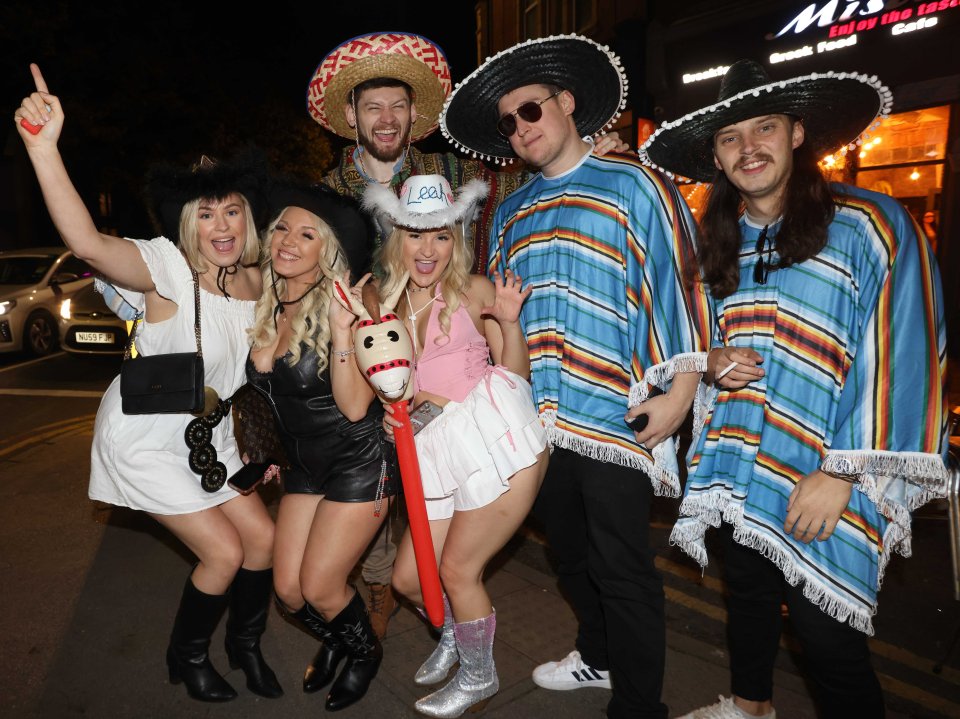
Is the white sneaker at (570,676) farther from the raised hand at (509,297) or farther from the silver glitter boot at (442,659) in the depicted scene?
the raised hand at (509,297)

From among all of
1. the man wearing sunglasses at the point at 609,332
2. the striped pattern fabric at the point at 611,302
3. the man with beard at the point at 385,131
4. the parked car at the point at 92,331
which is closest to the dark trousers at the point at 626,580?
the man wearing sunglasses at the point at 609,332

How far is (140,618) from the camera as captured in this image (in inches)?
140

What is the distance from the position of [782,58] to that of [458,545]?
991 cm

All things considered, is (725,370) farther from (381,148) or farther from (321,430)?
(381,148)

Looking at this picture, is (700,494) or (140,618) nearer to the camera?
(700,494)

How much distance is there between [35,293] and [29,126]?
10771 mm

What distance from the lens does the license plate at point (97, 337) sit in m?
10.3

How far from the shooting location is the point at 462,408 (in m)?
2.57

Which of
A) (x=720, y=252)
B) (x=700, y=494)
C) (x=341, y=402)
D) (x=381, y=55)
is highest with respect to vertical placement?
(x=381, y=55)

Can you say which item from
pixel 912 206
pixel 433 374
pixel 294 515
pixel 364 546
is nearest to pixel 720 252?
pixel 433 374

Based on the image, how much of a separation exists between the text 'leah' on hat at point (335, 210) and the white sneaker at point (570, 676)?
6.57 feet

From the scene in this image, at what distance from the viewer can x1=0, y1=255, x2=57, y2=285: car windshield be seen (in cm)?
1143

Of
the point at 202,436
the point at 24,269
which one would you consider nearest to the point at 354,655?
the point at 202,436

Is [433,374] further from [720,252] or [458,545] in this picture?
[720,252]
